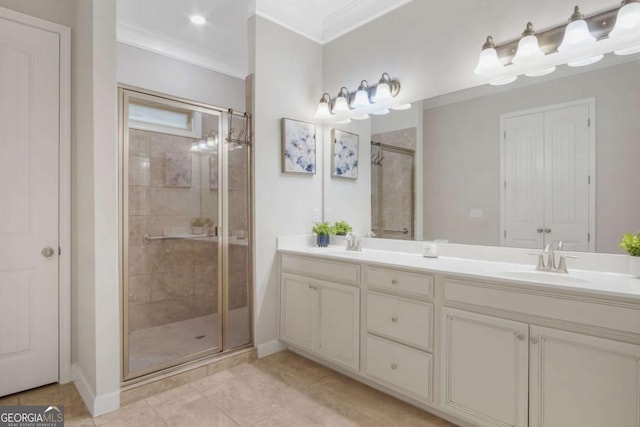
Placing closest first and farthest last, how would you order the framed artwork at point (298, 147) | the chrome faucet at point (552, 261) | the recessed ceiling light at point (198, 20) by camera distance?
the chrome faucet at point (552, 261), the framed artwork at point (298, 147), the recessed ceiling light at point (198, 20)

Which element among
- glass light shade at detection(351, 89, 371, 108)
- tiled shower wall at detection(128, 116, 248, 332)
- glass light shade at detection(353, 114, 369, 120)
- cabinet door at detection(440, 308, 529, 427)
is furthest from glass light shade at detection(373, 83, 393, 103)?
cabinet door at detection(440, 308, 529, 427)

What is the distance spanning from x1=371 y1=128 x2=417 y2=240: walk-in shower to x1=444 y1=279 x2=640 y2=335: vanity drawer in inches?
35.4

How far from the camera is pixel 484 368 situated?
1708 millimetres

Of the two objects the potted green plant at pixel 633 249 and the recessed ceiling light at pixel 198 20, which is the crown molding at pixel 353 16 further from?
the potted green plant at pixel 633 249

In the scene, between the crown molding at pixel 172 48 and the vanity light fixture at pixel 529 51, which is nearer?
the vanity light fixture at pixel 529 51

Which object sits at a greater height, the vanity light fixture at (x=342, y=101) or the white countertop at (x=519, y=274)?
the vanity light fixture at (x=342, y=101)

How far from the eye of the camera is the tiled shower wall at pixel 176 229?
8.25ft

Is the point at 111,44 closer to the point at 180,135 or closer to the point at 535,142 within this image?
the point at 180,135

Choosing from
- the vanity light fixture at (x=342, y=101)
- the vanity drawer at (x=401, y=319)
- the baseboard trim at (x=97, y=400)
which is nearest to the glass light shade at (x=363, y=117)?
the vanity light fixture at (x=342, y=101)

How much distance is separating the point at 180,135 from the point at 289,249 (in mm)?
1236

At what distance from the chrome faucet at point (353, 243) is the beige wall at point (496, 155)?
55cm

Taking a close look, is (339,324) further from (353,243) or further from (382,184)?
(382,184)

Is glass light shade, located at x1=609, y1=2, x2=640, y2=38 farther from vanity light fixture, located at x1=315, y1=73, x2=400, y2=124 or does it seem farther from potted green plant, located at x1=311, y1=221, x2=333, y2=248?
potted green plant, located at x1=311, y1=221, x2=333, y2=248

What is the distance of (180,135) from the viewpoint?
2631mm
